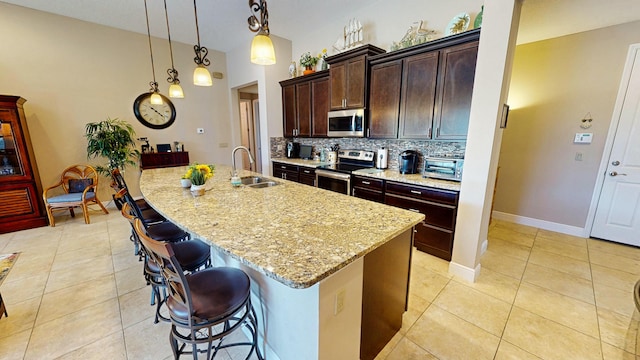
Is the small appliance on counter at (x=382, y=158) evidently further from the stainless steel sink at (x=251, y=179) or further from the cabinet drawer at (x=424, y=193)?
the stainless steel sink at (x=251, y=179)

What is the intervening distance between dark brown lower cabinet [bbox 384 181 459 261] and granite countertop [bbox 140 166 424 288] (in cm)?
107

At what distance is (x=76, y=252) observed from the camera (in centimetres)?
280

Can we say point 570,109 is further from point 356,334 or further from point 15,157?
point 15,157

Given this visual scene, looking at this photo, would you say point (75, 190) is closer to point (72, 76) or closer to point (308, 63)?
point (72, 76)

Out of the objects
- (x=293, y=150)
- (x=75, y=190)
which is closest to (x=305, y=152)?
(x=293, y=150)

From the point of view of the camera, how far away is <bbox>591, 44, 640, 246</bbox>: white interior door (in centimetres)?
273

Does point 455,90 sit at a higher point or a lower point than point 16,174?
higher

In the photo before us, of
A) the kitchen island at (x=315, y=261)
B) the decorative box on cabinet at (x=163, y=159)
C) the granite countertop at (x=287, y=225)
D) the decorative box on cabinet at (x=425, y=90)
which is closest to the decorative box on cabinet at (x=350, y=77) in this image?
the decorative box on cabinet at (x=425, y=90)

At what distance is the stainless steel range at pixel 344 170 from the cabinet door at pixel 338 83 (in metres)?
0.77

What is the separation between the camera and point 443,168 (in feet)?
8.49

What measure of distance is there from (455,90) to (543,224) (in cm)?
268

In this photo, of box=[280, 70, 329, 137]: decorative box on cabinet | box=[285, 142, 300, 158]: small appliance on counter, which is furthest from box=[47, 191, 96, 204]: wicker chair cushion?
box=[280, 70, 329, 137]: decorative box on cabinet

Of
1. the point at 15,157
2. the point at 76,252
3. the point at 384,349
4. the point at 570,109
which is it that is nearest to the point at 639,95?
the point at 570,109

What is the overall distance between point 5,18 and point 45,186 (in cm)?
243
